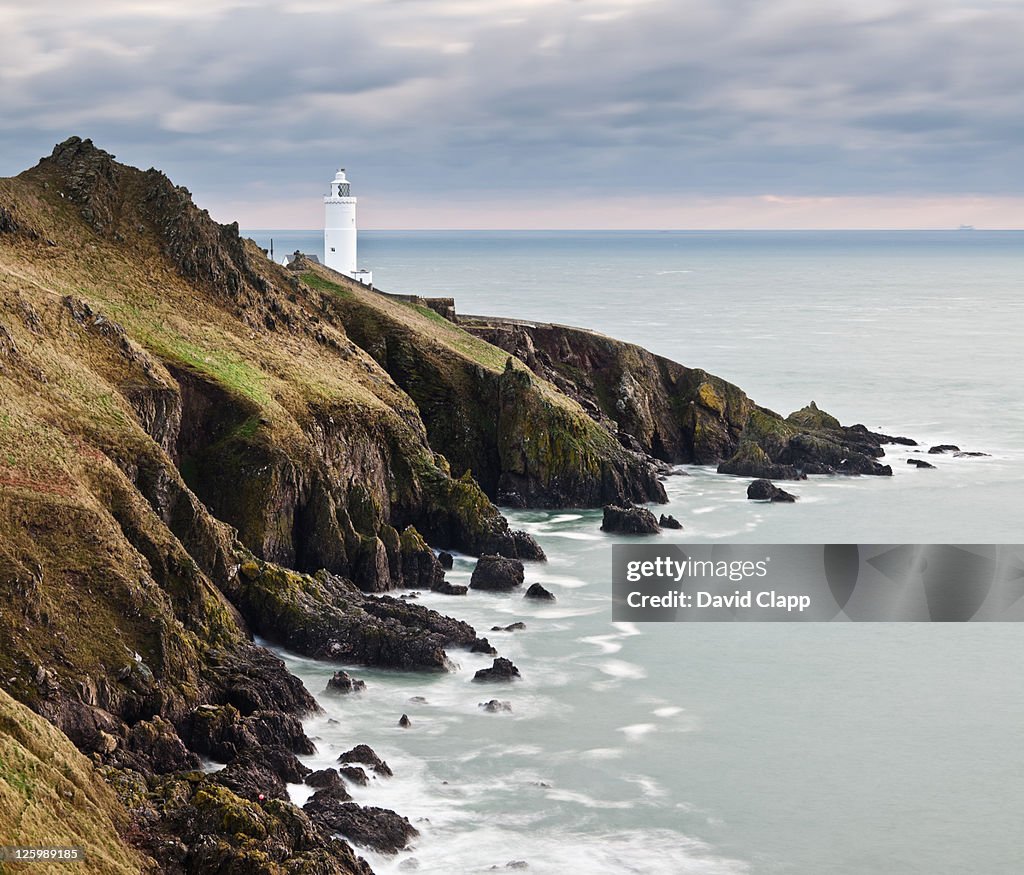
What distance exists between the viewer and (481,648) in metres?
49.8

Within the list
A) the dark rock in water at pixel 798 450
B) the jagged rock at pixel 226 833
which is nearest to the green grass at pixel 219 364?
the jagged rock at pixel 226 833

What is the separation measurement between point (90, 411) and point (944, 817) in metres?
31.9

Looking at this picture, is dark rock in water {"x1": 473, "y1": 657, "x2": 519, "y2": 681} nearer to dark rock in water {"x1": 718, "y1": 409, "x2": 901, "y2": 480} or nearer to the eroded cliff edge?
the eroded cliff edge

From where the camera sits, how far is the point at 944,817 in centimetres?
3875

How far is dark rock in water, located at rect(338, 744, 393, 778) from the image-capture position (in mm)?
38906

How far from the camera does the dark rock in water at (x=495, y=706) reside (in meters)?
44.4

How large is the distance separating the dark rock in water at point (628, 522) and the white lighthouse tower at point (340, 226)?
6959 cm

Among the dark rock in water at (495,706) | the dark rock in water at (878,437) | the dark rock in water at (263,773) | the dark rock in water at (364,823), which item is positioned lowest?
the dark rock in water at (364,823)

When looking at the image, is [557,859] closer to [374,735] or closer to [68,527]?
[374,735]

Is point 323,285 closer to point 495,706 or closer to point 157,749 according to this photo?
point 495,706

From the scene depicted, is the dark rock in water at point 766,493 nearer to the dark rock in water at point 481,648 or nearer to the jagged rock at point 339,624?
the jagged rock at point 339,624

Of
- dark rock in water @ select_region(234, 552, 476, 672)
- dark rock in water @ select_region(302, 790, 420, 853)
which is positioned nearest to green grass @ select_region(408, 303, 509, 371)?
dark rock in water @ select_region(234, 552, 476, 672)

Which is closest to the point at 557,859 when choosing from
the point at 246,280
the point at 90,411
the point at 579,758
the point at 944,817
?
the point at 579,758

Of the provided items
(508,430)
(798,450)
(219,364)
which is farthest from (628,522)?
(798,450)
